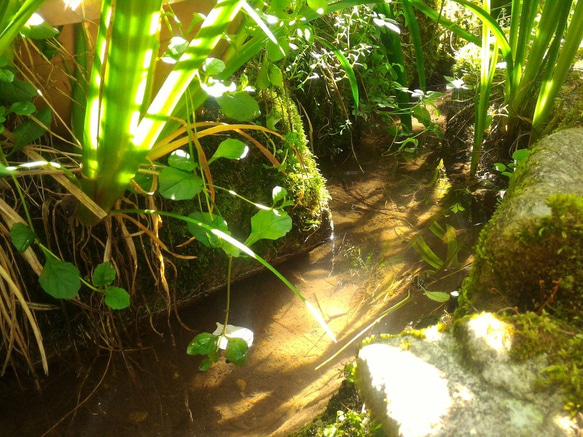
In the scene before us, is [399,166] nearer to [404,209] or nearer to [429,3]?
[404,209]

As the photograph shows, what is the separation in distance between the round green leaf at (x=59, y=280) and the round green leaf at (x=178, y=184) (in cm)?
37

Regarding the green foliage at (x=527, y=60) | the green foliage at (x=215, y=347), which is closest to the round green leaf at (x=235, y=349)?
the green foliage at (x=215, y=347)

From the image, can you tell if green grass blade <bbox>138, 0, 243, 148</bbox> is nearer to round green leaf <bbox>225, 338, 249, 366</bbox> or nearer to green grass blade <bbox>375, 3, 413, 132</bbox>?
round green leaf <bbox>225, 338, 249, 366</bbox>

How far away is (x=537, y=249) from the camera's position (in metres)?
1.47

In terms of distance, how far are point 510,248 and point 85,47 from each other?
1.42m

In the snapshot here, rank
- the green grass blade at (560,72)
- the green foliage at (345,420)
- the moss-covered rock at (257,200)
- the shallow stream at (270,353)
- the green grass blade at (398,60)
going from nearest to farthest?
the green foliage at (345,420), the shallow stream at (270,353), the green grass blade at (560,72), the moss-covered rock at (257,200), the green grass blade at (398,60)

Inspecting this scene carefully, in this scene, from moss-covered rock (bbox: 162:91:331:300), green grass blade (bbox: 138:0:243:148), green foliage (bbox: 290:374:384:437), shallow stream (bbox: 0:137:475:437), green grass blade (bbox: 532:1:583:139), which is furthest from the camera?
moss-covered rock (bbox: 162:91:331:300)

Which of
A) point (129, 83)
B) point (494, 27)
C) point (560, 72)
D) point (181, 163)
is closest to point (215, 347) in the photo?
point (181, 163)

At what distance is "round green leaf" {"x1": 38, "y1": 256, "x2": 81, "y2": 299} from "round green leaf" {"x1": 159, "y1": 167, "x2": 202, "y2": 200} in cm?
37

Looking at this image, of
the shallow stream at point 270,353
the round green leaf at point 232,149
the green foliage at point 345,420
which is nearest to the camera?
the green foliage at point 345,420

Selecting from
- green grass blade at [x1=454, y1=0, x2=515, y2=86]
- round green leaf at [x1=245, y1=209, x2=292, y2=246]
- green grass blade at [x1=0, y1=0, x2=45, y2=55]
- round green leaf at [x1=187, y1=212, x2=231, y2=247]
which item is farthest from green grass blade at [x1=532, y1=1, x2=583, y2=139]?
green grass blade at [x1=0, y1=0, x2=45, y2=55]

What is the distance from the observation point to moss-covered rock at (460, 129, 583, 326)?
142 centimetres

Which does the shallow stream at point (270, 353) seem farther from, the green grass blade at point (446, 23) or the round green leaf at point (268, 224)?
the green grass blade at point (446, 23)

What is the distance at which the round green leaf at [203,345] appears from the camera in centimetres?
156
